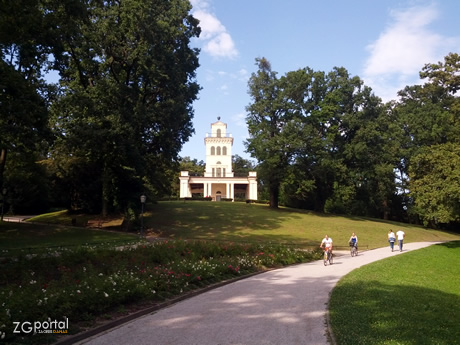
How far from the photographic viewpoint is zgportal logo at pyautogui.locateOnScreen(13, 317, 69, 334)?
618 cm

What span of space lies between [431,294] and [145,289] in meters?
8.27

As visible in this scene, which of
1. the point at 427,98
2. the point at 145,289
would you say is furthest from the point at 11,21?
the point at 427,98

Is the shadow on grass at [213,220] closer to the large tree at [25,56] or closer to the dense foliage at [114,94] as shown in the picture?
the dense foliage at [114,94]

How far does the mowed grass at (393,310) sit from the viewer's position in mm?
6604

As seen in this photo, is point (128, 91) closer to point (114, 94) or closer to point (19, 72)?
point (114, 94)

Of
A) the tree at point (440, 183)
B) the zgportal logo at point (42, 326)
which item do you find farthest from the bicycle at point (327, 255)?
the tree at point (440, 183)

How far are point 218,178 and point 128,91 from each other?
1876 inches

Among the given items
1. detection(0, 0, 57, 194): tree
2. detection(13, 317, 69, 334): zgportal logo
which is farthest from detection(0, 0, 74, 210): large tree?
detection(13, 317, 69, 334): zgportal logo

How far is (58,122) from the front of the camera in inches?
1185

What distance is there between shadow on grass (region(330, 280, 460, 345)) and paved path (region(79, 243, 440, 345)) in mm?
427

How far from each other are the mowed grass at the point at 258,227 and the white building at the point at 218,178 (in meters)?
25.3

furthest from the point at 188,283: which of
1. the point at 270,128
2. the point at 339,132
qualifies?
the point at 339,132

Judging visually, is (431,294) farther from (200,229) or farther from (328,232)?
(328,232)

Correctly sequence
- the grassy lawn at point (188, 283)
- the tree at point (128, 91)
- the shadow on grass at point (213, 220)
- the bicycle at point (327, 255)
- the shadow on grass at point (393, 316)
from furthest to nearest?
the shadow on grass at point (213, 220)
the tree at point (128, 91)
the bicycle at point (327, 255)
the grassy lawn at point (188, 283)
the shadow on grass at point (393, 316)
